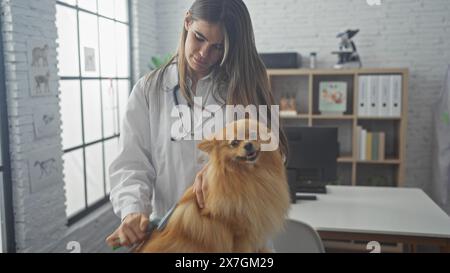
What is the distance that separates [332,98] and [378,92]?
387mm

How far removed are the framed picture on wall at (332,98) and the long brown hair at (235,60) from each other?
1211mm

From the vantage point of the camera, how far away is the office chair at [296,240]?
0.87 m

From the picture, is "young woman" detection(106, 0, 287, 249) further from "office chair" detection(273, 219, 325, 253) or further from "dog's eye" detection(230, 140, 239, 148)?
"office chair" detection(273, 219, 325, 253)

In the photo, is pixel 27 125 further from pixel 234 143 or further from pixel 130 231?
pixel 234 143

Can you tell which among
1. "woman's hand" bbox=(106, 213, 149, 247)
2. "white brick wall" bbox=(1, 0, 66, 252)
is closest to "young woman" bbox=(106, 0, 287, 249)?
"woman's hand" bbox=(106, 213, 149, 247)

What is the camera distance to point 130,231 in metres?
0.82

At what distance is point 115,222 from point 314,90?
4.38 ft

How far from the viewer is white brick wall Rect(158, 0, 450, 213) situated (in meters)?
0.91

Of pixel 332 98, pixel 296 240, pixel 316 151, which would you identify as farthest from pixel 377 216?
pixel 296 240

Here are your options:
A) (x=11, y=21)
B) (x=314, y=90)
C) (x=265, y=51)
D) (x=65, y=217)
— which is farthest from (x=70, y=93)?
(x=314, y=90)

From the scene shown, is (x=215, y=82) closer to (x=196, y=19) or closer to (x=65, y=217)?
(x=196, y=19)

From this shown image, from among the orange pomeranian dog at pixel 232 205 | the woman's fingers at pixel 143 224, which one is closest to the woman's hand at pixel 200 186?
the orange pomeranian dog at pixel 232 205

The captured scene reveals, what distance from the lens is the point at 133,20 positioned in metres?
1.06

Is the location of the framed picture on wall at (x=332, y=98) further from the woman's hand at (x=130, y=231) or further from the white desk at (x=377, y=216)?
Result: the woman's hand at (x=130, y=231)
